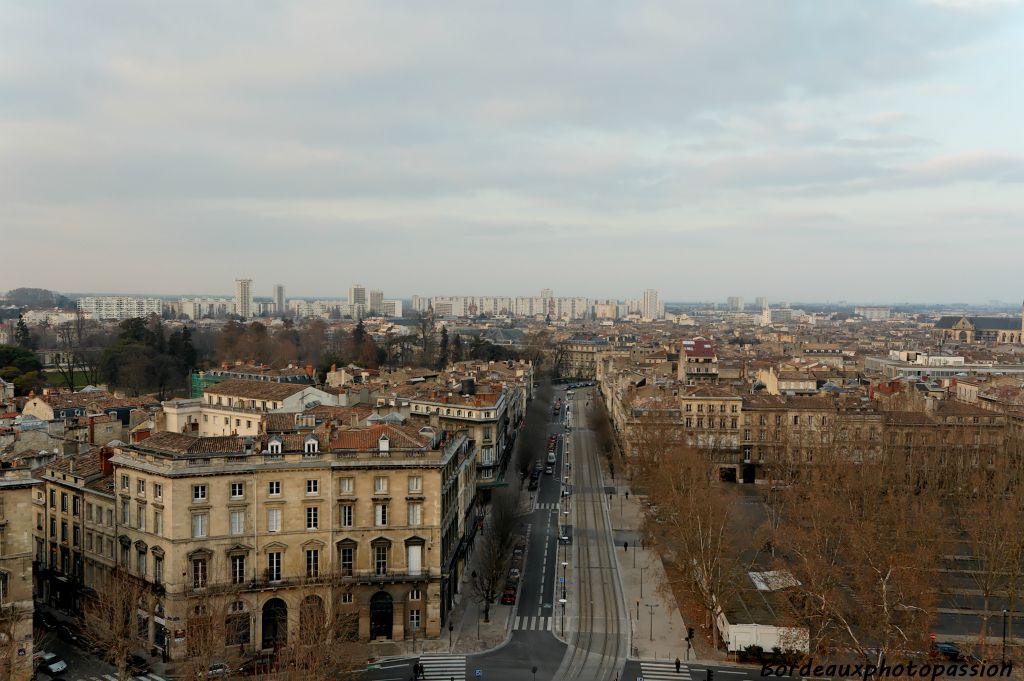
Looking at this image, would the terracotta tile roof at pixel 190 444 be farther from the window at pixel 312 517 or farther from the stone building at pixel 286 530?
the window at pixel 312 517

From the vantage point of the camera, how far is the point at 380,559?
4300 cm

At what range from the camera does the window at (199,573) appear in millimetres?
40000

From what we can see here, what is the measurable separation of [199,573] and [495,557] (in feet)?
51.4

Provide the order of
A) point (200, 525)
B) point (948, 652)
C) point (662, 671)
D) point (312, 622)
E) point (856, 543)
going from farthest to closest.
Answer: point (856, 543) → point (948, 652) → point (200, 525) → point (662, 671) → point (312, 622)

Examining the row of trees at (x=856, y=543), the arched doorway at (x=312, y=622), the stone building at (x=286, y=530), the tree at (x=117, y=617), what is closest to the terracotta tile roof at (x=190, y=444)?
the stone building at (x=286, y=530)

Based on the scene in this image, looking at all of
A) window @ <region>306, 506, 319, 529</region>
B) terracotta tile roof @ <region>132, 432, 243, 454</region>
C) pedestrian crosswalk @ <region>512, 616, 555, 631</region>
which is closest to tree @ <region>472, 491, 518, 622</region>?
pedestrian crosswalk @ <region>512, 616, 555, 631</region>

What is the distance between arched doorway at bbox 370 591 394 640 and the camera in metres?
42.7

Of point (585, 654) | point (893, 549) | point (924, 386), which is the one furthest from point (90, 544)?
point (924, 386)

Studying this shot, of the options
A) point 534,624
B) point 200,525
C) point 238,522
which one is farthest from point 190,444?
point 534,624

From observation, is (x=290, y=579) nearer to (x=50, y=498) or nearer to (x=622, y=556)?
(x=50, y=498)

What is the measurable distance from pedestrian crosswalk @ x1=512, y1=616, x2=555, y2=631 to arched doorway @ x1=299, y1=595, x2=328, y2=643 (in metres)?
10.6

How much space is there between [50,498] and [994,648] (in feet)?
158

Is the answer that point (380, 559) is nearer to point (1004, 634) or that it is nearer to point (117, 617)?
point (117, 617)

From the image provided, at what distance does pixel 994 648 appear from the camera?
40.3 metres
